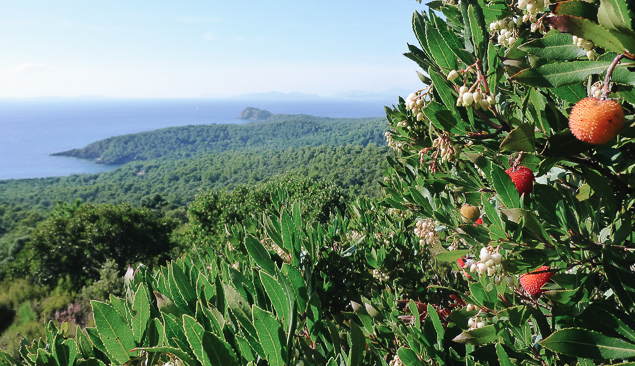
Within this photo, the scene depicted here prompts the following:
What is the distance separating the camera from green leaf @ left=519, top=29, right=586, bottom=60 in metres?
0.80

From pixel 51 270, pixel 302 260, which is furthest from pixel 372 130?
pixel 302 260

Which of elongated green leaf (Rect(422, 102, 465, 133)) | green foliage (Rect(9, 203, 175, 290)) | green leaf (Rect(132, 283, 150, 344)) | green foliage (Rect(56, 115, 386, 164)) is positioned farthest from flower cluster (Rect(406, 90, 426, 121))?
green foliage (Rect(56, 115, 386, 164))

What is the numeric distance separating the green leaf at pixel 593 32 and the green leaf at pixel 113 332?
1.23m

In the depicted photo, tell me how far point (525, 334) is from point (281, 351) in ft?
2.58

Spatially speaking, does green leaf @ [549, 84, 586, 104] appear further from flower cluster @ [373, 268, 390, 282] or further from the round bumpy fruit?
flower cluster @ [373, 268, 390, 282]

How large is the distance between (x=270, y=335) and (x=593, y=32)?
0.89m

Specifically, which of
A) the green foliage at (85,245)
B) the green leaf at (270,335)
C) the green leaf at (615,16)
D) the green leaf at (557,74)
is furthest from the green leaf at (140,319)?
the green foliage at (85,245)

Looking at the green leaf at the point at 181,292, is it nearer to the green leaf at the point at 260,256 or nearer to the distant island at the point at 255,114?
the green leaf at the point at 260,256

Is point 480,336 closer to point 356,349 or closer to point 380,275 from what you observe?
point 356,349

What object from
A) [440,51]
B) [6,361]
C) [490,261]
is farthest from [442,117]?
[6,361]

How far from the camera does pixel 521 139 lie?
0.77m

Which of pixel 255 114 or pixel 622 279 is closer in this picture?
pixel 622 279

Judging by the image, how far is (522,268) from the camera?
3.27ft

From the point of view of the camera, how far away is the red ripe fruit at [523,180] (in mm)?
1001
